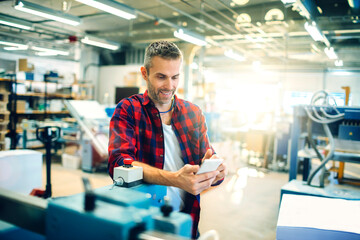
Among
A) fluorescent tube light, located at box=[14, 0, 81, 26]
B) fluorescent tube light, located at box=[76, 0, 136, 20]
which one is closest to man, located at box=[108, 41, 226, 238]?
fluorescent tube light, located at box=[76, 0, 136, 20]

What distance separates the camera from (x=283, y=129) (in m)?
6.16

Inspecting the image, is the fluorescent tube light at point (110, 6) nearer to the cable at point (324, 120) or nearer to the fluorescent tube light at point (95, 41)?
the fluorescent tube light at point (95, 41)

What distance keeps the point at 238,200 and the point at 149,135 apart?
10.5 ft

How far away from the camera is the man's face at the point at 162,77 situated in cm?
122

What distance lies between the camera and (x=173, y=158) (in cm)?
128

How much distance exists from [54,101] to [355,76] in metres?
11.1

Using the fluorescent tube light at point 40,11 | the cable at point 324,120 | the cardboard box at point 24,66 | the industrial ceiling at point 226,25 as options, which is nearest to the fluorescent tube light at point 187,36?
the industrial ceiling at point 226,25

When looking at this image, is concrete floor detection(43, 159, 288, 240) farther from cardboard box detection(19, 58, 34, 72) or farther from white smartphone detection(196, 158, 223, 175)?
cardboard box detection(19, 58, 34, 72)

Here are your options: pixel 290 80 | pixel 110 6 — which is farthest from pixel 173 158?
pixel 290 80

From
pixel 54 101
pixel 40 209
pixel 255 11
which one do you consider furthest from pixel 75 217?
pixel 54 101

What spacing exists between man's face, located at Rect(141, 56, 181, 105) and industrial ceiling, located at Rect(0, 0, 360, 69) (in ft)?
10.0

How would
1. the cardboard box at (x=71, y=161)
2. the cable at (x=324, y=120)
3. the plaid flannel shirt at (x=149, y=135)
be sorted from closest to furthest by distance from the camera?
the plaid flannel shirt at (x=149, y=135)
the cable at (x=324, y=120)
the cardboard box at (x=71, y=161)

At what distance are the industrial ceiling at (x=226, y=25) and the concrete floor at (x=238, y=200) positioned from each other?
2804mm

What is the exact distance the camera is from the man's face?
4.00 ft
